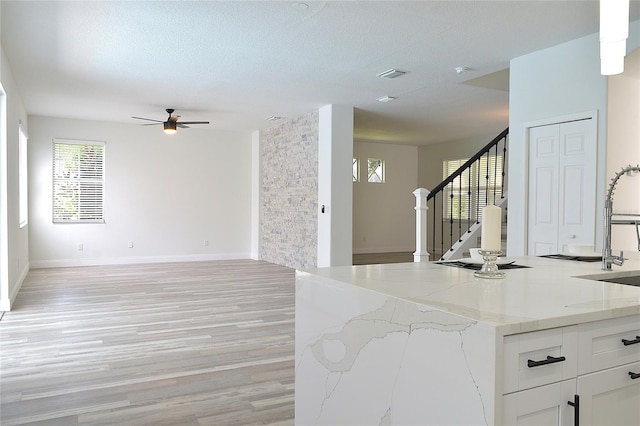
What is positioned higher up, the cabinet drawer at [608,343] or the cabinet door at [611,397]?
the cabinet drawer at [608,343]

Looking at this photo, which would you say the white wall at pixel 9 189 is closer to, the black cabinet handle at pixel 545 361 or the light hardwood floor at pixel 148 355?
the light hardwood floor at pixel 148 355

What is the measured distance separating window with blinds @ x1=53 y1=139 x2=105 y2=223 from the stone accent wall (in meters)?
3.25

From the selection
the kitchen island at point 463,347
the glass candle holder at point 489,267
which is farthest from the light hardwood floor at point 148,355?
the glass candle holder at point 489,267

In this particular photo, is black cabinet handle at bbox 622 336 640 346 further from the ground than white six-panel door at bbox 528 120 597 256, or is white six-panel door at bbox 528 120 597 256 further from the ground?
white six-panel door at bbox 528 120 597 256

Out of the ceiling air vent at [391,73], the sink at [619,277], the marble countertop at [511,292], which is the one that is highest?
the ceiling air vent at [391,73]

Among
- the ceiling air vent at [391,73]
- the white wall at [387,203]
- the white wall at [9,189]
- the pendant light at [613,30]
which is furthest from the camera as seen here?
the white wall at [387,203]

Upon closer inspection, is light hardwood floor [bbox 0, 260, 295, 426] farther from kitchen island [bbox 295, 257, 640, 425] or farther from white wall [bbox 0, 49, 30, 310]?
kitchen island [bbox 295, 257, 640, 425]

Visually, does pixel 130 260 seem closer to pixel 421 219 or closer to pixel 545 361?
pixel 421 219

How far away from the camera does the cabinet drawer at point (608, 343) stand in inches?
56.6

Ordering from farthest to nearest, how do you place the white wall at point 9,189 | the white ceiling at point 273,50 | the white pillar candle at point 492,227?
the white wall at point 9,189 → the white ceiling at point 273,50 → the white pillar candle at point 492,227

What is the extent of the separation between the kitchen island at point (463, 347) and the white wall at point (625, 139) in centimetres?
286

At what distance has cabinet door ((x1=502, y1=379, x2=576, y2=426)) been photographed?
1.28 metres

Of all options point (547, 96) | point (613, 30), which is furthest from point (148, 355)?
point (547, 96)

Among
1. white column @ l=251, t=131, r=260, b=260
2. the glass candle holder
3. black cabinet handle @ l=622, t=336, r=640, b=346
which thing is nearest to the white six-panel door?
the glass candle holder
